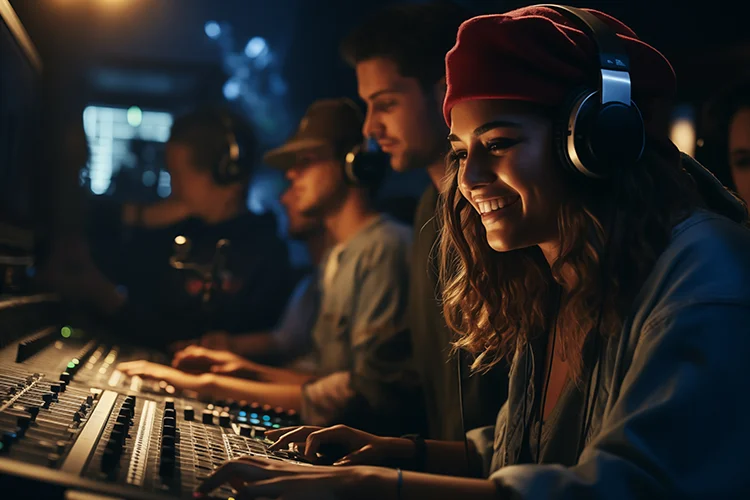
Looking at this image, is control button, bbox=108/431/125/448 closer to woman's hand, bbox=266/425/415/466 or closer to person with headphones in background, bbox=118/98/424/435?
woman's hand, bbox=266/425/415/466

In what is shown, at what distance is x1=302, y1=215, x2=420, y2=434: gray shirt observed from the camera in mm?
2225

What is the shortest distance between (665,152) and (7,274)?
170 centimetres

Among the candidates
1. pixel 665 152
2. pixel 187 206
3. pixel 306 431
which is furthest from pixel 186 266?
pixel 665 152

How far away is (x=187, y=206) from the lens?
3793 mm

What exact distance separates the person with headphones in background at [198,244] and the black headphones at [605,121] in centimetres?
229

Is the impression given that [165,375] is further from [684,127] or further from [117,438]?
[684,127]

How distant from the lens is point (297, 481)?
93cm

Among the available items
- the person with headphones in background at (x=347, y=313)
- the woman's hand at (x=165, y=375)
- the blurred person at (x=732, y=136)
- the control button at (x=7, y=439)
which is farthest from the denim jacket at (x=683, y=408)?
the woman's hand at (x=165, y=375)

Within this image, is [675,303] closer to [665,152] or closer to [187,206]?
[665,152]

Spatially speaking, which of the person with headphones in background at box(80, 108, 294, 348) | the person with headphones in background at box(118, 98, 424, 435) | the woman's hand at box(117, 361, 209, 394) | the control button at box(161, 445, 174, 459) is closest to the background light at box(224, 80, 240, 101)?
the person with headphones in background at box(80, 108, 294, 348)

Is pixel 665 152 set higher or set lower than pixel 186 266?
higher

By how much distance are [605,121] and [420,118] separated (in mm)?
1230

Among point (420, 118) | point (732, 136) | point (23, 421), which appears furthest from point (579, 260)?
point (420, 118)

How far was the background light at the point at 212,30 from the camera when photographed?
4.15m
